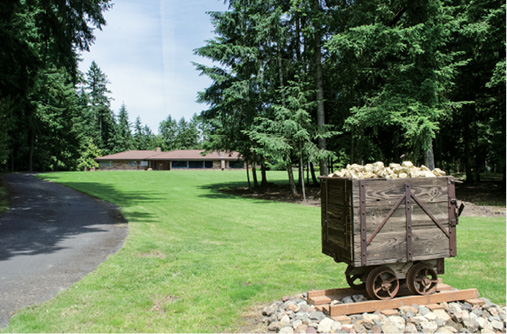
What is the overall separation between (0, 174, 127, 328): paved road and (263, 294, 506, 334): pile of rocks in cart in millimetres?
3298

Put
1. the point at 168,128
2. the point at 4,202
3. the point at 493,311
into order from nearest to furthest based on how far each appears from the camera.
→ the point at 493,311 → the point at 4,202 → the point at 168,128

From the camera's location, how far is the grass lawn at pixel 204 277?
4.55 m

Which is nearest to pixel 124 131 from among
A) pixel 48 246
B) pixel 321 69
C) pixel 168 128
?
pixel 168 128

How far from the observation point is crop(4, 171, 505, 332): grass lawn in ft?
14.9

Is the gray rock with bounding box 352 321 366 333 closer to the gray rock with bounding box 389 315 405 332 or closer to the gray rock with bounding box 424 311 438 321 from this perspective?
the gray rock with bounding box 389 315 405 332

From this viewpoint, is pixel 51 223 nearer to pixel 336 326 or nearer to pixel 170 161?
pixel 336 326

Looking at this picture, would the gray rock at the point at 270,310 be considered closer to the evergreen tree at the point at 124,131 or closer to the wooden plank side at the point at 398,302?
the wooden plank side at the point at 398,302

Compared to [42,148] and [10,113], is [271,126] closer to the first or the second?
[10,113]

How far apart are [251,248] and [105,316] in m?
4.45

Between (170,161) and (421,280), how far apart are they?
6635 centimetres

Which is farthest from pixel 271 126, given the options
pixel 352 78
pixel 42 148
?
pixel 42 148

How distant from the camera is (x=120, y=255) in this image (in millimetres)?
7711

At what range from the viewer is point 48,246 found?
838 centimetres

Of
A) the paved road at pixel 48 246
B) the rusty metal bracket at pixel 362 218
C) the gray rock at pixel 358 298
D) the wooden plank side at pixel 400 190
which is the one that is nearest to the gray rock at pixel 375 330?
the gray rock at pixel 358 298
